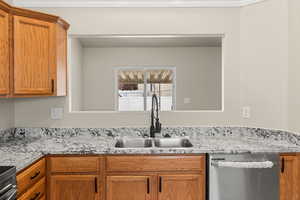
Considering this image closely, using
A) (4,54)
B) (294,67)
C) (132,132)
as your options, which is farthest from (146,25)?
(294,67)

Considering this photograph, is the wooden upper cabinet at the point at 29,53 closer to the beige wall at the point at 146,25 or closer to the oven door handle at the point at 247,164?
the beige wall at the point at 146,25

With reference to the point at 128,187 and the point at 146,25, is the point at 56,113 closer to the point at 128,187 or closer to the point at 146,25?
the point at 128,187

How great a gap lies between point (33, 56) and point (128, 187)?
1.38m

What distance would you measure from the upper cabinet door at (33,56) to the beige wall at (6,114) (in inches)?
18.4

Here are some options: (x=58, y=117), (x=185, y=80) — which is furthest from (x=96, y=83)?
(x=58, y=117)

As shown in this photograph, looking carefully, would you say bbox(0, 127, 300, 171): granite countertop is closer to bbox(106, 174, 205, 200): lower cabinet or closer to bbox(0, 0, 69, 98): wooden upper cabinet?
bbox(106, 174, 205, 200): lower cabinet

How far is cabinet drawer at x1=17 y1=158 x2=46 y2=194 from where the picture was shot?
169 cm

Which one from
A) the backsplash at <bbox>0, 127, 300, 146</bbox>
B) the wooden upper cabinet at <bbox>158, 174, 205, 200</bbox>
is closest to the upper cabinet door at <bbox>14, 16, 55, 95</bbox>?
the backsplash at <bbox>0, 127, 300, 146</bbox>

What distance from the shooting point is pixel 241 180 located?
214 cm

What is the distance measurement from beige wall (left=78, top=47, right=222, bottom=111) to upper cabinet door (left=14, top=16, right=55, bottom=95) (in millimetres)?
3880

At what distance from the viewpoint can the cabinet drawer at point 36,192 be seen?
1763 millimetres

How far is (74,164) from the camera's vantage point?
2.14 meters

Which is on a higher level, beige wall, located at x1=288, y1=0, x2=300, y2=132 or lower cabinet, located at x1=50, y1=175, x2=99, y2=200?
beige wall, located at x1=288, y1=0, x2=300, y2=132

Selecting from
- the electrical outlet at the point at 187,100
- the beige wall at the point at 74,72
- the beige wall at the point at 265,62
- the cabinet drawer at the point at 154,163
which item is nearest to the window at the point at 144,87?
the electrical outlet at the point at 187,100
